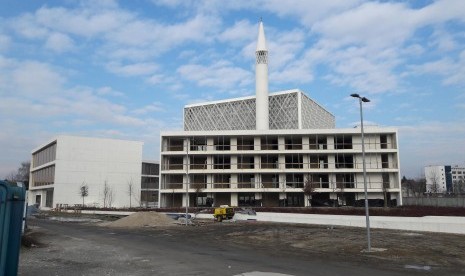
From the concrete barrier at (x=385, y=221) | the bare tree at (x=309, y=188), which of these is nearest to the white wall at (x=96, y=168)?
the bare tree at (x=309, y=188)

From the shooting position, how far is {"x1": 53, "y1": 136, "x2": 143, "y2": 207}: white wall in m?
Answer: 92.7

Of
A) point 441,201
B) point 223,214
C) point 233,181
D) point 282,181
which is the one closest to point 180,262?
point 223,214

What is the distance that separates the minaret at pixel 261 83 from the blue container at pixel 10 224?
76.9m

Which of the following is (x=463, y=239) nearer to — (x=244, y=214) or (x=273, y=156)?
(x=244, y=214)

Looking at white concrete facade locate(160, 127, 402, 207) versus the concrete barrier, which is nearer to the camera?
the concrete barrier

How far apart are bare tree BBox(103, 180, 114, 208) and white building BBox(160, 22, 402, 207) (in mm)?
28728

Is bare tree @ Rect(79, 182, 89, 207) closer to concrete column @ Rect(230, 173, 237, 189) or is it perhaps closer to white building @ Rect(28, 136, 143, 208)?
white building @ Rect(28, 136, 143, 208)

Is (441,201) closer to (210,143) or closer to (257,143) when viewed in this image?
(257,143)

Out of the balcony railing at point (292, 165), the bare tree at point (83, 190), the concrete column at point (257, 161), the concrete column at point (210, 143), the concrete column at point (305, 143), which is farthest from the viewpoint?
the bare tree at point (83, 190)

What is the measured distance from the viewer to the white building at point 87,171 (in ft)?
305

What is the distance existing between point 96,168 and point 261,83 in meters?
43.0

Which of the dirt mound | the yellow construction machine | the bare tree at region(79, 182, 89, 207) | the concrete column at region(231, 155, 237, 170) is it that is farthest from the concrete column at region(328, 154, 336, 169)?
the bare tree at region(79, 182, 89, 207)

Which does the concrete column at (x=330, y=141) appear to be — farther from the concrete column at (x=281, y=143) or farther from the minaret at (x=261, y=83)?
the minaret at (x=261, y=83)

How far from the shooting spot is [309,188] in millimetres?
65562
